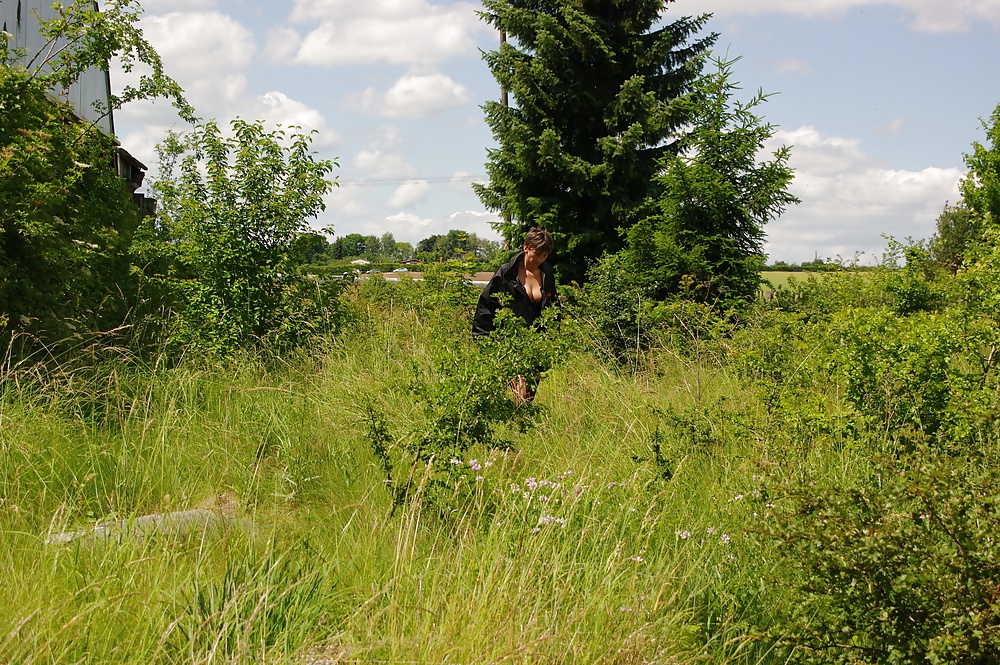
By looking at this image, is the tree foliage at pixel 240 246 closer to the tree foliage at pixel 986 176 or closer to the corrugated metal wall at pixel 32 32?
the corrugated metal wall at pixel 32 32

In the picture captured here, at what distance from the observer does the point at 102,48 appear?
7.25 meters

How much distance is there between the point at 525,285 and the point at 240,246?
2.57 meters

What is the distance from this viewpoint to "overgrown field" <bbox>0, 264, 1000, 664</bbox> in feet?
8.71

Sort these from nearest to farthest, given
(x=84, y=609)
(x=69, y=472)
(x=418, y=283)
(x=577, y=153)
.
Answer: (x=84, y=609), (x=69, y=472), (x=418, y=283), (x=577, y=153)

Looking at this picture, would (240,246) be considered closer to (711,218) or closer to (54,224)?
(54,224)

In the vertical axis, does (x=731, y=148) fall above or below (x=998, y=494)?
above

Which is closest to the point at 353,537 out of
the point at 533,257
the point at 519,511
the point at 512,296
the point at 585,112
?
the point at 519,511

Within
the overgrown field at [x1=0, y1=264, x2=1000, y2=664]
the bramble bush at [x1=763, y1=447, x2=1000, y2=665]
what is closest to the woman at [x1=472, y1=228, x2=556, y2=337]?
the overgrown field at [x1=0, y1=264, x2=1000, y2=664]

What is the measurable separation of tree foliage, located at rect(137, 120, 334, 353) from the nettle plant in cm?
314

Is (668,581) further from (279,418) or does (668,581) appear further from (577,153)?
(577,153)

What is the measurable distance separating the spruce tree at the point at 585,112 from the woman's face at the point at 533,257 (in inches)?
294

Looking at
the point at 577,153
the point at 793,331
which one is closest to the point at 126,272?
the point at 793,331

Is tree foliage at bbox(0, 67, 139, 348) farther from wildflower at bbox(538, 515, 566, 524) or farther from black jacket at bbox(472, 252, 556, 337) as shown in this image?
wildflower at bbox(538, 515, 566, 524)

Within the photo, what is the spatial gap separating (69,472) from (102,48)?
4375 mm
